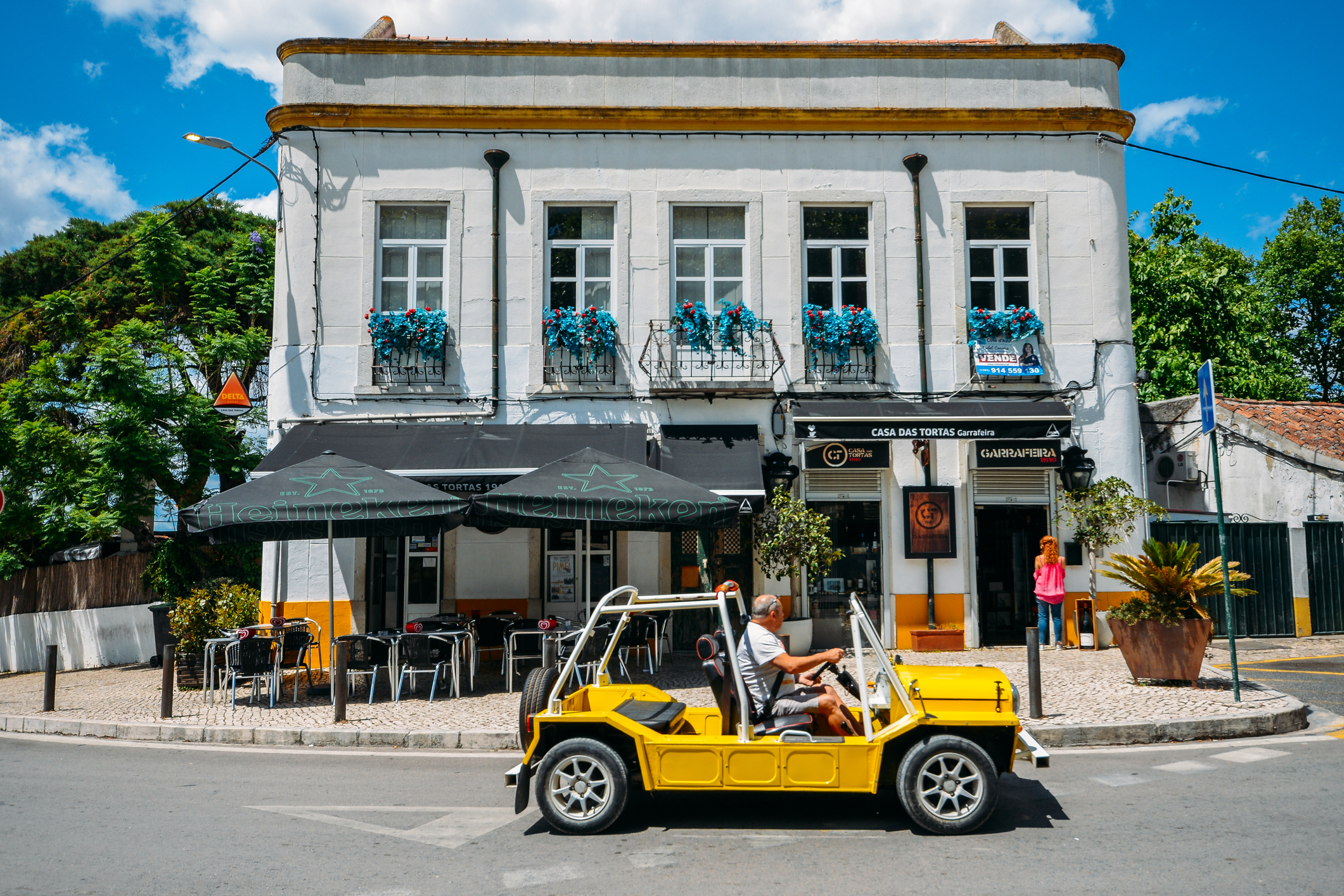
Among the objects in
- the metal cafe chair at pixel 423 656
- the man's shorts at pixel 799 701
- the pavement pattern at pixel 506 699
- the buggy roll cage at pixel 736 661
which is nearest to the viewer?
the buggy roll cage at pixel 736 661

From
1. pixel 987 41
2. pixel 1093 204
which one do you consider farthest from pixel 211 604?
pixel 987 41

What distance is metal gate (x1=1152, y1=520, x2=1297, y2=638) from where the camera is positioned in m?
15.2

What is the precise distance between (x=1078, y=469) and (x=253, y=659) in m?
11.3

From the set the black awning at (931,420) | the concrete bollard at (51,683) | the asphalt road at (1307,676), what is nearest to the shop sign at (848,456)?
the black awning at (931,420)

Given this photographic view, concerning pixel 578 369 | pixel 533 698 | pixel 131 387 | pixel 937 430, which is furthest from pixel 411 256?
pixel 533 698

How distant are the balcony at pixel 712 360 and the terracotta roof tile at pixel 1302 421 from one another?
9.92m

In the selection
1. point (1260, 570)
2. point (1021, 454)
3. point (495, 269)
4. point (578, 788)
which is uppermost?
point (495, 269)

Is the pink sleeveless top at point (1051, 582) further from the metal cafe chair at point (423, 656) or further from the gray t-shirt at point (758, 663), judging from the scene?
the gray t-shirt at point (758, 663)

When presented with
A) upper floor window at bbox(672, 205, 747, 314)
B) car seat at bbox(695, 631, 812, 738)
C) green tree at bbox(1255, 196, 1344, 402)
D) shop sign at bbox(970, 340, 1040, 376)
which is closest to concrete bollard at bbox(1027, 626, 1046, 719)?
car seat at bbox(695, 631, 812, 738)

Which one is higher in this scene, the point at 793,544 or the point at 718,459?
the point at 718,459

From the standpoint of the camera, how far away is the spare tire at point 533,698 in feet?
19.5

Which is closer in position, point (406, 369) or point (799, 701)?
Answer: point (799, 701)

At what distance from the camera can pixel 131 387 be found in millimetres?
14750

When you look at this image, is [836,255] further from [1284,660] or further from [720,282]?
[1284,660]
